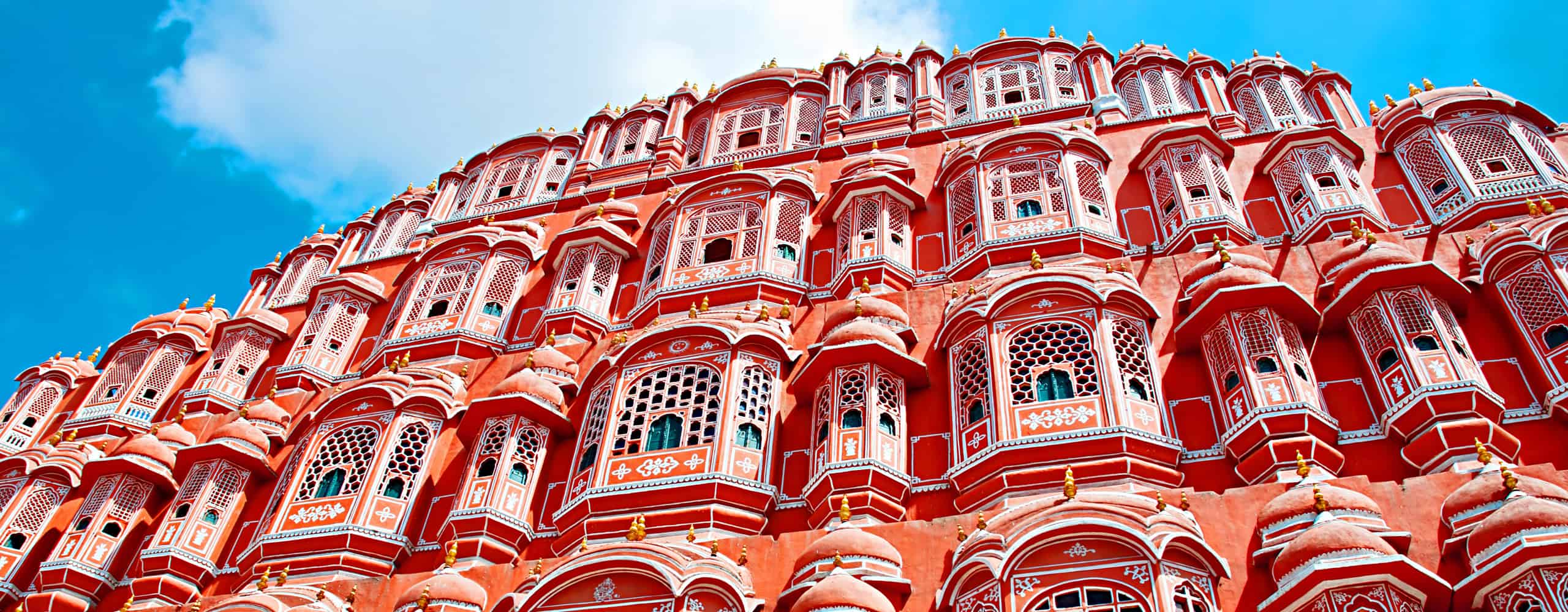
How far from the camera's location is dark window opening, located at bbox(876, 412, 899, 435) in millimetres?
17609

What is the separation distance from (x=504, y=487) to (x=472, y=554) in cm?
133

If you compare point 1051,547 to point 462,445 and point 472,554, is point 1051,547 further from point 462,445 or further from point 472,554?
point 462,445

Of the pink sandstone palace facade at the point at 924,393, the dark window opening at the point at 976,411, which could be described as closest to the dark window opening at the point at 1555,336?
the pink sandstone palace facade at the point at 924,393

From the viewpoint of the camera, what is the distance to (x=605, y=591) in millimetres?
15828

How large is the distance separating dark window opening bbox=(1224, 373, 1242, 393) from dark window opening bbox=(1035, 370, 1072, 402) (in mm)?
2178

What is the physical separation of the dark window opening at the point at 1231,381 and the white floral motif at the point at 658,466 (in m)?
8.00

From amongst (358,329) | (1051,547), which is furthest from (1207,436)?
(358,329)

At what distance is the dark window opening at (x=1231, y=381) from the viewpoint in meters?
16.7

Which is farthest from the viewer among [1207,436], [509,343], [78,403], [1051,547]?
[78,403]

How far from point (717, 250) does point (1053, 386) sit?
9.22 m

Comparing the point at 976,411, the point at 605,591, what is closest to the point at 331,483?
the point at 605,591

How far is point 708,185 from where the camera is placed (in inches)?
1003

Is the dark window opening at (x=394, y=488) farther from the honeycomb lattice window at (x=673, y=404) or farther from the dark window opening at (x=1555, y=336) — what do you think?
the dark window opening at (x=1555, y=336)

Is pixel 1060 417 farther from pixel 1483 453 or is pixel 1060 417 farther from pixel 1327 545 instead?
pixel 1483 453
